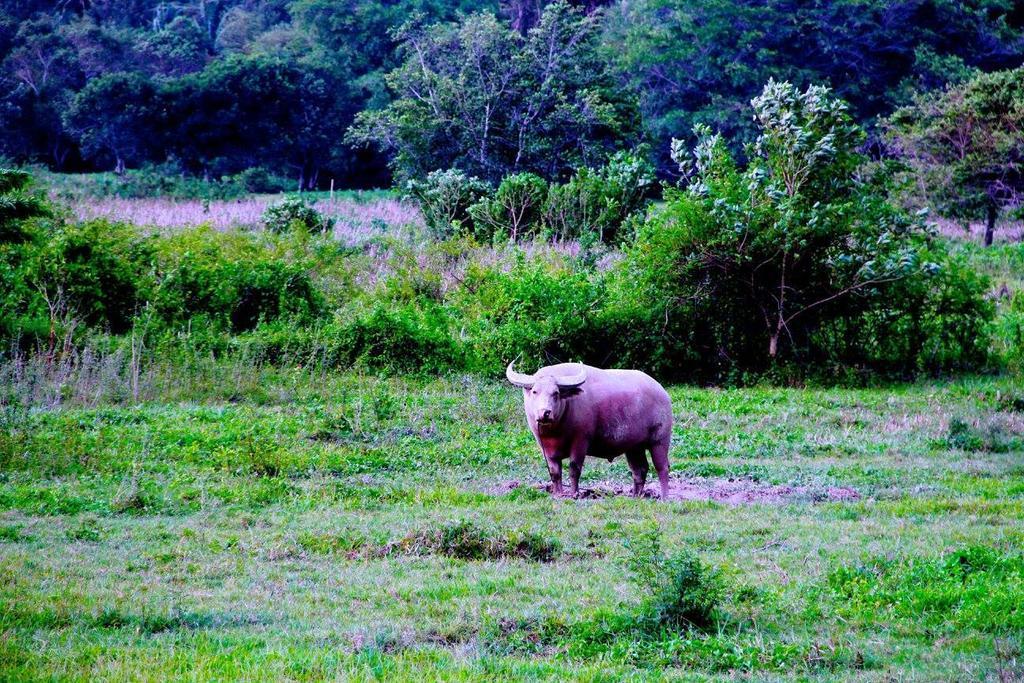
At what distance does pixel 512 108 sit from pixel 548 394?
2449 cm

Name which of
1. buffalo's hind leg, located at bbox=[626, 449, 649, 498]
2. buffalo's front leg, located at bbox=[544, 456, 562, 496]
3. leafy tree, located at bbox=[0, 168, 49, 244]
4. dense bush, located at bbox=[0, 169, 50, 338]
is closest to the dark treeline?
dense bush, located at bbox=[0, 169, 50, 338]

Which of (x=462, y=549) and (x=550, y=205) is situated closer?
(x=462, y=549)

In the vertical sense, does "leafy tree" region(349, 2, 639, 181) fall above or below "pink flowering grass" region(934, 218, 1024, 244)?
above

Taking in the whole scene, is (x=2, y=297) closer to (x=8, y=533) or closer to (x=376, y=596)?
(x=8, y=533)

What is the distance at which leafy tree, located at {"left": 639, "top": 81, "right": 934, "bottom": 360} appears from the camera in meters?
17.9

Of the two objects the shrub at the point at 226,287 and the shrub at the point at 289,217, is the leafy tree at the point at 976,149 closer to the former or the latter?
the shrub at the point at 289,217

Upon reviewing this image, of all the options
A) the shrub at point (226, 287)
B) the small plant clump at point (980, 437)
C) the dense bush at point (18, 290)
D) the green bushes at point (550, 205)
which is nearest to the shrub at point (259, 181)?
the green bushes at point (550, 205)

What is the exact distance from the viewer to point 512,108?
34062mm

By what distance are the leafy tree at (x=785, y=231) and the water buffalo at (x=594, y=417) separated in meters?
7.13

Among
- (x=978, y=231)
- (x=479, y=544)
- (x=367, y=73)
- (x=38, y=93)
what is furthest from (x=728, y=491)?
(x=367, y=73)

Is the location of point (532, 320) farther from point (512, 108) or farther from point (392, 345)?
point (512, 108)

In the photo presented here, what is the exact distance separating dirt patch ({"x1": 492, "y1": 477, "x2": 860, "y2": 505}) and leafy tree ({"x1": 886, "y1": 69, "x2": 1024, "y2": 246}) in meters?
22.1

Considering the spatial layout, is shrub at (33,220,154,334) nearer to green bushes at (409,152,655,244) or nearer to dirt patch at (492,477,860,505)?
green bushes at (409,152,655,244)

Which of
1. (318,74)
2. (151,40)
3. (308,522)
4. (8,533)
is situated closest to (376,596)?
(308,522)
